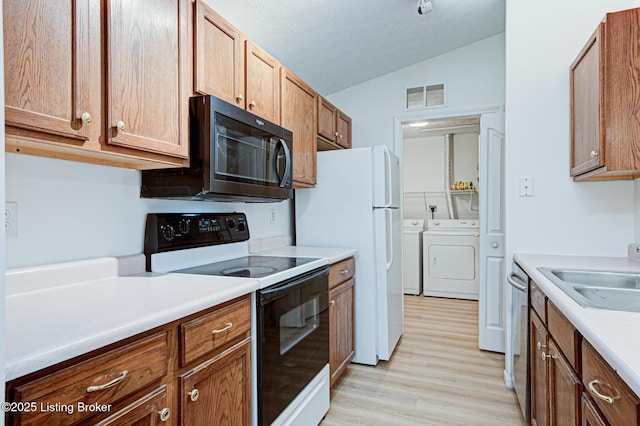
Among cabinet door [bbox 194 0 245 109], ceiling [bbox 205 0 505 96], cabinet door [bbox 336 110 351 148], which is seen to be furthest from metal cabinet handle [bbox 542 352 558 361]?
cabinet door [bbox 336 110 351 148]

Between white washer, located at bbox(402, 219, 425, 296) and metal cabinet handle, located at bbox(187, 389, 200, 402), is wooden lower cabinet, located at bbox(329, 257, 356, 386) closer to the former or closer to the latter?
metal cabinet handle, located at bbox(187, 389, 200, 402)

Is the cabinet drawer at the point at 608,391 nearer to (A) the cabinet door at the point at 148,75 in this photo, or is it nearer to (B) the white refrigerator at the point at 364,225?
(A) the cabinet door at the point at 148,75

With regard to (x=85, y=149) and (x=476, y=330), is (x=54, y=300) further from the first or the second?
(x=476, y=330)

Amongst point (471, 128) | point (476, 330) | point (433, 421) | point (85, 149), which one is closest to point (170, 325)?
point (85, 149)

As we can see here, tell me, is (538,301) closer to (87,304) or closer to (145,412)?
(145,412)

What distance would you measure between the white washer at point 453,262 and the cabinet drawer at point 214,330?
3.74 m

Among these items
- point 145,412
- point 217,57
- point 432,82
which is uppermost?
point 432,82

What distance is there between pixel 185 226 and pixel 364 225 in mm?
1266

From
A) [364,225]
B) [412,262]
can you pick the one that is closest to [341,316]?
[364,225]

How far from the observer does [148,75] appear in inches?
52.4

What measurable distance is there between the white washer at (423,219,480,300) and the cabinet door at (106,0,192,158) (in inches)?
152

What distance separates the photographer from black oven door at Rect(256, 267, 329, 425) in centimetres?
146

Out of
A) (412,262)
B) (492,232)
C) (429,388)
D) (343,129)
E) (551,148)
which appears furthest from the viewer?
(412,262)

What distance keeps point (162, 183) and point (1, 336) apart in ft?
3.64
